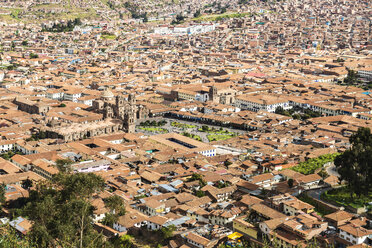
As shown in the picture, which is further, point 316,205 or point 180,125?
point 180,125

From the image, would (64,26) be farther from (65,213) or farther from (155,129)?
(65,213)

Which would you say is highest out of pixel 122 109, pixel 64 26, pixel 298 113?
pixel 64 26

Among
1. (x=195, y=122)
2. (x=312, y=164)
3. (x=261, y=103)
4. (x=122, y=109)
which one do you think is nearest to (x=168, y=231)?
(x=312, y=164)

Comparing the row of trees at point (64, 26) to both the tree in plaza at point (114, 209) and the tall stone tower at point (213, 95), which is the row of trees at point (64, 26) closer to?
the tall stone tower at point (213, 95)

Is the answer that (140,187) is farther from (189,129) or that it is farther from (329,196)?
(189,129)

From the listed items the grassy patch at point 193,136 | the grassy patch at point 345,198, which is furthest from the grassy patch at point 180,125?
the grassy patch at point 345,198

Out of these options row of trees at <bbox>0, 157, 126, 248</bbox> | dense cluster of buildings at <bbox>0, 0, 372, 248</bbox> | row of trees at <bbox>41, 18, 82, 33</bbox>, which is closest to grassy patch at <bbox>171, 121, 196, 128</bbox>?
dense cluster of buildings at <bbox>0, 0, 372, 248</bbox>
